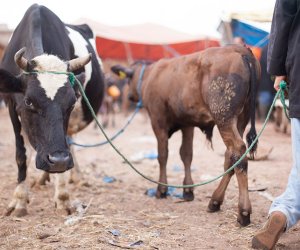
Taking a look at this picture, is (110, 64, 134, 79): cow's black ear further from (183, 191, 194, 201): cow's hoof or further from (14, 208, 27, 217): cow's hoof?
(14, 208, 27, 217): cow's hoof

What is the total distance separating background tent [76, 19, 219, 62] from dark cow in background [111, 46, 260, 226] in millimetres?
13436

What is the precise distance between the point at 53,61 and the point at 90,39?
281cm

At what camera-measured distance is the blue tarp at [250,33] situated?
11305mm

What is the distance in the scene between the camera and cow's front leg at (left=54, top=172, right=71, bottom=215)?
4352 mm

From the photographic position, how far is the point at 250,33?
11680 millimetres

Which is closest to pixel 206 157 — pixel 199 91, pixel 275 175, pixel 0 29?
pixel 275 175

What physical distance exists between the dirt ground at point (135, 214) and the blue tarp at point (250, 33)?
4.66m

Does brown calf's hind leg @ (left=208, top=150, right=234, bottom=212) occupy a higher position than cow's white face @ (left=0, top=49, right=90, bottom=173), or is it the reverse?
cow's white face @ (left=0, top=49, right=90, bottom=173)

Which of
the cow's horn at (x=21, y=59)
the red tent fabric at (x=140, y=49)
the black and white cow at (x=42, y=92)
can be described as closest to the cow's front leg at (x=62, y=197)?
the black and white cow at (x=42, y=92)

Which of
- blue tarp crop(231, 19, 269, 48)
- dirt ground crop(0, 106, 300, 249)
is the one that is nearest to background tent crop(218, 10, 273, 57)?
blue tarp crop(231, 19, 269, 48)

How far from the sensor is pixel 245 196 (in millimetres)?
3893

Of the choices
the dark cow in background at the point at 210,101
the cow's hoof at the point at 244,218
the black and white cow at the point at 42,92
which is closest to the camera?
the black and white cow at the point at 42,92

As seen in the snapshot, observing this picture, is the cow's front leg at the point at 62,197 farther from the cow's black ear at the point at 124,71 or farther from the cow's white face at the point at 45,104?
the cow's black ear at the point at 124,71

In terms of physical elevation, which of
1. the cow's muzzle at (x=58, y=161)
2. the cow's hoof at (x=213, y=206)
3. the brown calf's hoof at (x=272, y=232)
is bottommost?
the cow's hoof at (x=213, y=206)
